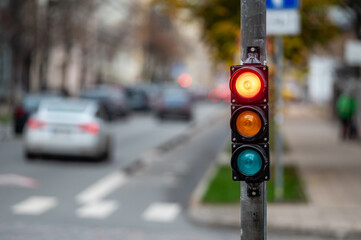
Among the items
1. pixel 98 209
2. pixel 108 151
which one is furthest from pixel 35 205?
pixel 108 151

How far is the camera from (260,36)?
5.59 metres

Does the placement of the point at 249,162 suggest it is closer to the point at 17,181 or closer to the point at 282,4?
the point at 282,4

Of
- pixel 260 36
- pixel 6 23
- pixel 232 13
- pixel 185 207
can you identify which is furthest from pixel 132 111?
pixel 260 36

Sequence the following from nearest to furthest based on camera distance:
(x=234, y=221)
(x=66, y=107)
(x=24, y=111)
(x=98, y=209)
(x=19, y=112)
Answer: (x=234, y=221), (x=98, y=209), (x=66, y=107), (x=19, y=112), (x=24, y=111)

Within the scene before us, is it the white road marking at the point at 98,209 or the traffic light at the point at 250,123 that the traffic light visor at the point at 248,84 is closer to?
the traffic light at the point at 250,123

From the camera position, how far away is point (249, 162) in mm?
5406

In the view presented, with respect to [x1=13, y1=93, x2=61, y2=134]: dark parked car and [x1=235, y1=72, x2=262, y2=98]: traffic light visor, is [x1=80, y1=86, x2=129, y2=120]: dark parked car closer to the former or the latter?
[x1=13, y1=93, x2=61, y2=134]: dark parked car

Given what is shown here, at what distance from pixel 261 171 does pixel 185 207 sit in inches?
283

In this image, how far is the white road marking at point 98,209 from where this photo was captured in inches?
443

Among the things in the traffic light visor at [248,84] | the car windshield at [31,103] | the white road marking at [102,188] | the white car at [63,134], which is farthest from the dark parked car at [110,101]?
the traffic light visor at [248,84]

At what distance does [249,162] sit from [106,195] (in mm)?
8334

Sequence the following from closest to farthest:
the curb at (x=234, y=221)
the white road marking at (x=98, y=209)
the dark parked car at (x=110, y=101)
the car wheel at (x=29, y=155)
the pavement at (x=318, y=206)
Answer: the curb at (x=234, y=221) < the pavement at (x=318, y=206) < the white road marking at (x=98, y=209) < the car wheel at (x=29, y=155) < the dark parked car at (x=110, y=101)

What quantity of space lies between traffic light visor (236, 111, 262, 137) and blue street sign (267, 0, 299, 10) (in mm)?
6037

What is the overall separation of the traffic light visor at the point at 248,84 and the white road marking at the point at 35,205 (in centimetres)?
651
